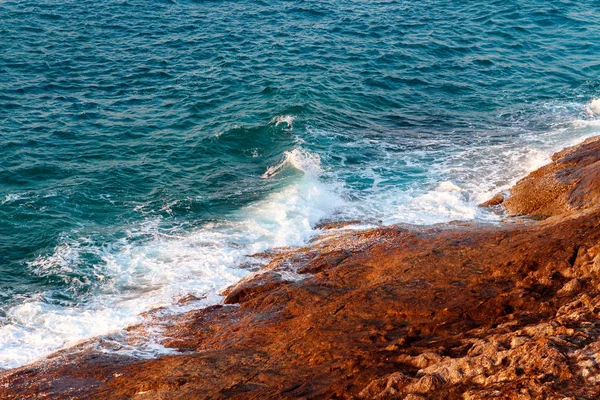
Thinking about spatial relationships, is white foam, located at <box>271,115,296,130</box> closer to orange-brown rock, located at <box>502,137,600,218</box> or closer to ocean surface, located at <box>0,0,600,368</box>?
ocean surface, located at <box>0,0,600,368</box>

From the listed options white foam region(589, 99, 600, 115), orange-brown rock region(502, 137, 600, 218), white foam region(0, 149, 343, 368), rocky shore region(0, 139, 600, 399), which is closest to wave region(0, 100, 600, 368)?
white foam region(0, 149, 343, 368)

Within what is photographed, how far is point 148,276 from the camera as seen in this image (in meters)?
14.7

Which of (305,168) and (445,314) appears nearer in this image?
(445,314)

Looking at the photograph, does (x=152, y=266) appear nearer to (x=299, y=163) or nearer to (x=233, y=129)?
(x=299, y=163)

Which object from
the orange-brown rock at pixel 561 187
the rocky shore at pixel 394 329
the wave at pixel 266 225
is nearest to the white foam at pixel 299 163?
the wave at pixel 266 225

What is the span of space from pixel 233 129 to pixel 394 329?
13.4 meters

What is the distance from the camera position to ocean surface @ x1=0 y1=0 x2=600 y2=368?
15242mm

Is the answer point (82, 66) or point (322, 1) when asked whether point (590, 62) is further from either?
point (82, 66)

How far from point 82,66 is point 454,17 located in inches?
689

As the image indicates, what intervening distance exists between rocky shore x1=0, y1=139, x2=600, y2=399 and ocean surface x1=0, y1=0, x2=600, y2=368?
1299 millimetres

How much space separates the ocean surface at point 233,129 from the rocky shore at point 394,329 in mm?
1299

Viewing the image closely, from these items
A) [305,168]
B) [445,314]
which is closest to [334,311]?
[445,314]

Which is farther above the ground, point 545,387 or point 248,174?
point 545,387

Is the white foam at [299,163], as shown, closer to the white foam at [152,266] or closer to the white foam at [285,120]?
the white foam at [152,266]
